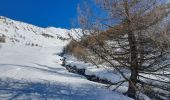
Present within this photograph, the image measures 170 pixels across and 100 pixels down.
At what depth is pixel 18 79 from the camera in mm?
11523

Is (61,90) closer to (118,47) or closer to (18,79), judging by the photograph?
(18,79)

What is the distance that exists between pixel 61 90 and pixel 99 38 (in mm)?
2891

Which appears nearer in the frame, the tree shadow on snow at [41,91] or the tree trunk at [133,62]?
the tree shadow on snow at [41,91]

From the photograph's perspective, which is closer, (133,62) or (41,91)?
(41,91)

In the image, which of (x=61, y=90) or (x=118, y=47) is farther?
(x=118, y=47)

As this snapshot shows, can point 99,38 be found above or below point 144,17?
below

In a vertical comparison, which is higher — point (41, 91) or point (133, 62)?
point (133, 62)

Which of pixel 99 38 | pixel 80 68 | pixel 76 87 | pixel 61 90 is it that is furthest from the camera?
pixel 80 68

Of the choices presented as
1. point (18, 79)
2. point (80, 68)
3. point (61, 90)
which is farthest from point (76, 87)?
point (80, 68)

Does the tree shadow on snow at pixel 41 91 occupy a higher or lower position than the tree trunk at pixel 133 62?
lower

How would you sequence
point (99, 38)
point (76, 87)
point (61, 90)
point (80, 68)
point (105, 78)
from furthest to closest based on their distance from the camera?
point (80, 68) → point (105, 78) → point (99, 38) → point (76, 87) → point (61, 90)

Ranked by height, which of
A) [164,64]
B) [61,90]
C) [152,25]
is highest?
[152,25]

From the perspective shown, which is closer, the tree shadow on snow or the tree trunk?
the tree shadow on snow

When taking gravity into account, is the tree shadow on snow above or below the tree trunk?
below
